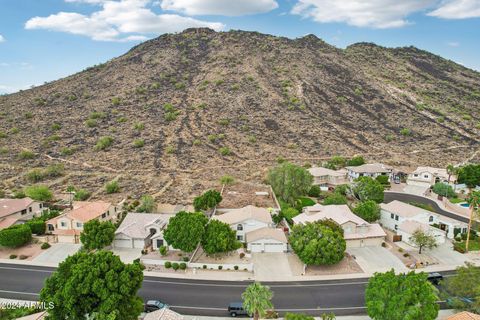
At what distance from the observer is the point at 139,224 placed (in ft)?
149

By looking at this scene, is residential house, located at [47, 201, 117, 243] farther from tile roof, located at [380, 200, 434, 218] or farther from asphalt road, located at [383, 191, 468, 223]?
asphalt road, located at [383, 191, 468, 223]

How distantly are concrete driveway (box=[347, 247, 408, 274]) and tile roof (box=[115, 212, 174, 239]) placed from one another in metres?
24.2

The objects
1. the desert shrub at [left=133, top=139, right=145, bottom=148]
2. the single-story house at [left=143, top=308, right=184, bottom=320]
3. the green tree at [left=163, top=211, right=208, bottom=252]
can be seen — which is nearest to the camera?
the single-story house at [left=143, top=308, right=184, bottom=320]

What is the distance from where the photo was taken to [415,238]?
41844 millimetres

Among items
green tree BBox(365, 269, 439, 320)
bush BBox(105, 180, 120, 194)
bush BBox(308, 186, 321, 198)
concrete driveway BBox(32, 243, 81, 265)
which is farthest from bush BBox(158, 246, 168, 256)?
bush BBox(308, 186, 321, 198)

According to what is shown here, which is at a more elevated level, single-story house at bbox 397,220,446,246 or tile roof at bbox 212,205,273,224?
tile roof at bbox 212,205,273,224

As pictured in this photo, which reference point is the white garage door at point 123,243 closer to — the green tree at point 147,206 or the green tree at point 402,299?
the green tree at point 147,206

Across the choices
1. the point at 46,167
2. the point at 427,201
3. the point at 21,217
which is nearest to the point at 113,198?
the point at 21,217

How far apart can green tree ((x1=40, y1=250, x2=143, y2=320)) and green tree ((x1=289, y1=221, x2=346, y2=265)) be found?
17554mm

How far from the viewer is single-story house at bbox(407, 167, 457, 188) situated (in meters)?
70.2

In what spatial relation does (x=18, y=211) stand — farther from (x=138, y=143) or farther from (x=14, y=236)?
(x=138, y=143)

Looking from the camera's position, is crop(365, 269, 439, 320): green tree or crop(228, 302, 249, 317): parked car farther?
crop(228, 302, 249, 317): parked car

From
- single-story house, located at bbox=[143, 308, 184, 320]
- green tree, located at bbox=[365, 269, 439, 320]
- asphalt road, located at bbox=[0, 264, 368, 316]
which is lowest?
asphalt road, located at bbox=[0, 264, 368, 316]

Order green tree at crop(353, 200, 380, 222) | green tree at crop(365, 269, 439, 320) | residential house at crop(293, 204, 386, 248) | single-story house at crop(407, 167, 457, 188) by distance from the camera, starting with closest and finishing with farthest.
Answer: green tree at crop(365, 269, 439, 320)
residential house at crop(293, 204, 386, 248)
green tree at crop(353, 200, 380, 222)
single-story house at crop(407, 167, 457, 188)
